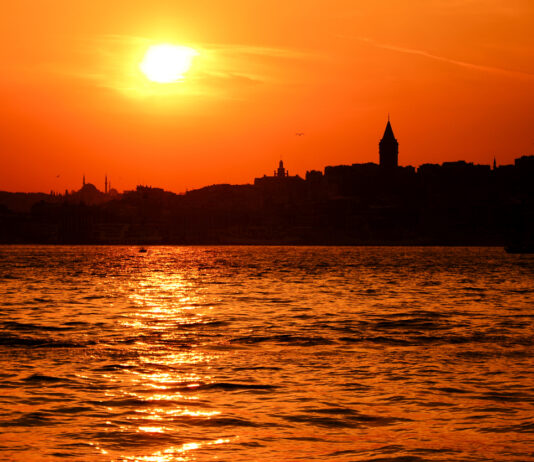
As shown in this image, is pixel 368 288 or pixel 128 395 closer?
pixel 128 395

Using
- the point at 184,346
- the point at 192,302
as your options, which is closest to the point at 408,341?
the point at 184,346

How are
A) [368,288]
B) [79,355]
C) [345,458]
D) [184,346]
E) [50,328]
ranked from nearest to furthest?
[345,458]
[79,355]
[184,346]
[50,328]
[368,288]

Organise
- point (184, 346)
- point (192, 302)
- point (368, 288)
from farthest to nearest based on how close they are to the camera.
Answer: point (368, 288) → point (192, 302) → point (184, 346)

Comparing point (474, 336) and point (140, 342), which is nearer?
point (140, 342)

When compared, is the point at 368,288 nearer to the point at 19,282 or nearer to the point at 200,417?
the point at 19,282

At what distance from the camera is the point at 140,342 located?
31.5m

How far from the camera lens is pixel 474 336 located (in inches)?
1330

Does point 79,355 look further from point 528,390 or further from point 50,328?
point 528,390

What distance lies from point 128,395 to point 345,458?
7031mm

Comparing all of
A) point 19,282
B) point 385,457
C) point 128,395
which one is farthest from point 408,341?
point 19,282

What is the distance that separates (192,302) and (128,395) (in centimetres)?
3480

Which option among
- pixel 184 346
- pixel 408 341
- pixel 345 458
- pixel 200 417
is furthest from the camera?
pixel 408 341

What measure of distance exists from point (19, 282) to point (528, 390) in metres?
67.0

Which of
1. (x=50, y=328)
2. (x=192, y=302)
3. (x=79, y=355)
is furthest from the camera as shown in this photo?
(x=192, y=302)
